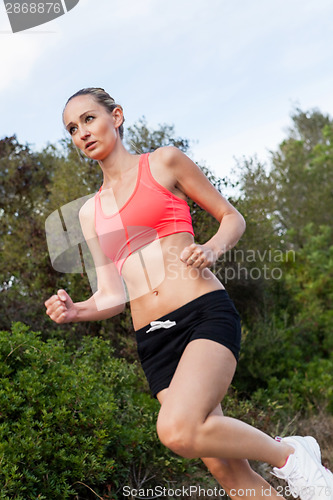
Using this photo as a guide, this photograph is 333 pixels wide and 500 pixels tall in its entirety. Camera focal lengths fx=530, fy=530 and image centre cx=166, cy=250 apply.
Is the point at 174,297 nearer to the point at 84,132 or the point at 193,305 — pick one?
the point at 193,305

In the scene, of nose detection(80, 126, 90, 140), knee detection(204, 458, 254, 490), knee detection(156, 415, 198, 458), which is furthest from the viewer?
nose detection(80, 126, 90, 140)

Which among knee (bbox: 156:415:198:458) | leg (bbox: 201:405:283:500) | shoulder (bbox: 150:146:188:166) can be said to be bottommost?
leg (bbox: 201:405:283:500)

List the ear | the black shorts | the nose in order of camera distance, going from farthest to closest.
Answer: the ear
the nose
the black shorts

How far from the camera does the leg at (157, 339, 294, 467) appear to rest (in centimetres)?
199

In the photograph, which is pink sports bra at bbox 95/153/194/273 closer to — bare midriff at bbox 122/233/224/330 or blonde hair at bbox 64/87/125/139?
bare midriff at bbox 122/233/224/330

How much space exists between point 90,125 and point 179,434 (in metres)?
1.50

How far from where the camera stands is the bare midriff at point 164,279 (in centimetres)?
241

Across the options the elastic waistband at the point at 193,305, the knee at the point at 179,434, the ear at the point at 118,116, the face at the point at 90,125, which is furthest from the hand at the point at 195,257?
the ear at the point at 118,116

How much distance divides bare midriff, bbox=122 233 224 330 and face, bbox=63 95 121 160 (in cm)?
56

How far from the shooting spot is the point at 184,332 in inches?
92.2

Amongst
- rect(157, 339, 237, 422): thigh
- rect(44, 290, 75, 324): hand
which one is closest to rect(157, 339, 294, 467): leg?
rect(157, 339, 237, 422): thigh

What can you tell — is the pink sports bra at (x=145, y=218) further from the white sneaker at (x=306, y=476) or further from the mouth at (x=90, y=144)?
the white sneaker at (x=306, y=476)

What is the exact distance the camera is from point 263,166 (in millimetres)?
10578

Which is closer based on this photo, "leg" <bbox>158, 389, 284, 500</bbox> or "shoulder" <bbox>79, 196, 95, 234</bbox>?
"leg" <bbox>158, 389, 284, 500</bbox>
